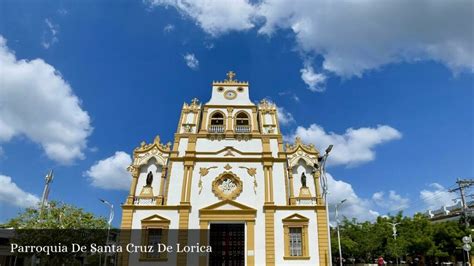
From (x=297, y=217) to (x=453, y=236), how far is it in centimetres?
1596

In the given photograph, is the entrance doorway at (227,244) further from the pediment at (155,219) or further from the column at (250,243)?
the pediment at (155,219)

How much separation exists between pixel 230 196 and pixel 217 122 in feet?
20.4

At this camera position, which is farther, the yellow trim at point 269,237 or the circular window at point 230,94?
the circular window at point 230,94

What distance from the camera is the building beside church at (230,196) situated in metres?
20.7

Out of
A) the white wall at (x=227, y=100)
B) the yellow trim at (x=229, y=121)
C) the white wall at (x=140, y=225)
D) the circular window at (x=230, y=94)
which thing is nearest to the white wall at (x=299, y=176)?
the yellow trim at (x=229, y=121)

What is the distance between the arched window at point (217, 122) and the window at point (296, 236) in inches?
321

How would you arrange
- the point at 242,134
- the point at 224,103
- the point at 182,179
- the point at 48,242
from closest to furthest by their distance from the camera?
1. the point at 48,242
2. the point at 182,179
3. the point at 242,134
4. the point at 224,103

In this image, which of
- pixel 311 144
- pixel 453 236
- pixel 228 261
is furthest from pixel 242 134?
pixel 453 236

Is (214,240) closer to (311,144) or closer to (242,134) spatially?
(242,134)

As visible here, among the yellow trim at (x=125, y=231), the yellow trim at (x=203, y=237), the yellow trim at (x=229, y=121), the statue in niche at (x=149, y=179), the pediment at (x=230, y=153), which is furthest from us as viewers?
the yellow trim at (x=229, y=121)

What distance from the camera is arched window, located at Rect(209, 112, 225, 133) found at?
24656 mm

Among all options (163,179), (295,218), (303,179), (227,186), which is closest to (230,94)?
(227,186)

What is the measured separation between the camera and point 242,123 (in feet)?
83.3

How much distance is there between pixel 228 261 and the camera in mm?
21203
